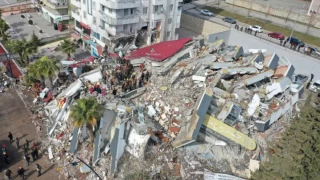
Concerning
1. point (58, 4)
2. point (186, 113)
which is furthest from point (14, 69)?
point (186, 113)

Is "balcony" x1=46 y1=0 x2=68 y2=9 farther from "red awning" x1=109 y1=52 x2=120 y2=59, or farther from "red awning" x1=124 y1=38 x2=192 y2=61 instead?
"red awning" x1=124 y1=38 x2=192 y2=61

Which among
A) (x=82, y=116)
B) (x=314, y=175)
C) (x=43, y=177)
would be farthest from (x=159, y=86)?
(x=314, y=175)

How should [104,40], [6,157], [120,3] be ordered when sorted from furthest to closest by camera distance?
[104,40] < [120,3] < [6,157]

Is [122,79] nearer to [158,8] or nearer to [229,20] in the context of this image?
[158,8]

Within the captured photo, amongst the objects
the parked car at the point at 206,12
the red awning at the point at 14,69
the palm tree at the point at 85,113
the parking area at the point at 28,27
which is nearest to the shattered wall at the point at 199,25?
the parked car at the point at 206,12

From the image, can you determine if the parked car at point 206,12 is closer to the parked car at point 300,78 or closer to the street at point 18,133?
the parked car at point 300,78

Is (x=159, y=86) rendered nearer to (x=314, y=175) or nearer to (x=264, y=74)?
(x=264, y=74)
